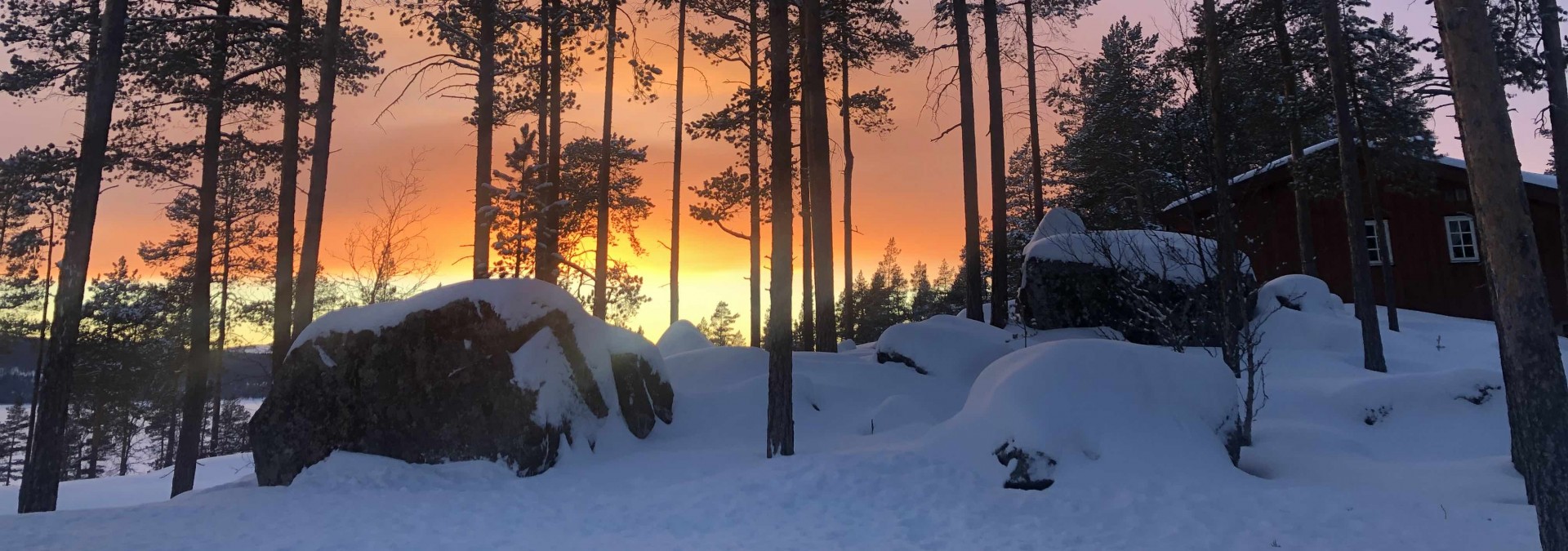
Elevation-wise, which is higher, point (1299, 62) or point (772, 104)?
point (1299, 62)

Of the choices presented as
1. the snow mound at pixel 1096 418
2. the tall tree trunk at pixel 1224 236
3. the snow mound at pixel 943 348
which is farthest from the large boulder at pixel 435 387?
the tall tree trunk at pixel 1224 236

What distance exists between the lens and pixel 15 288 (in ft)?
83.1

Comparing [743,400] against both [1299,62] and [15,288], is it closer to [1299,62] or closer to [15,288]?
[1299,62]

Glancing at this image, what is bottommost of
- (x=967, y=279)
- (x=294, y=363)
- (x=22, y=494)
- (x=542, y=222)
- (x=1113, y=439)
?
(x=22, y=494)

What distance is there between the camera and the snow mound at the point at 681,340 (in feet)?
52.3

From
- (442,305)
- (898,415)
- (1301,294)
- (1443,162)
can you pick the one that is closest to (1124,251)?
(1301,294)

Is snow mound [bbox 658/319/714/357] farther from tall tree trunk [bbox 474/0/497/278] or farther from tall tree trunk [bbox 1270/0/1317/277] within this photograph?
tall tree trunk [bbox 1270/0/1317/277]

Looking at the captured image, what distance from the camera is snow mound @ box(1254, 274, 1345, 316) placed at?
16938 mm

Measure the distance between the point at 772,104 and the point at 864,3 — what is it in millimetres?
7546

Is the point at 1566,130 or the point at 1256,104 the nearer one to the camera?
the point at 1566,130

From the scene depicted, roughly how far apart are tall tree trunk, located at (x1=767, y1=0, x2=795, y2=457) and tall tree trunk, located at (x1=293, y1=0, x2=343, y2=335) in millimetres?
7865

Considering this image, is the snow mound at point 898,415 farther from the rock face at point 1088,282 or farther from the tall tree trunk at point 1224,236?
the rock face at point 1088,282

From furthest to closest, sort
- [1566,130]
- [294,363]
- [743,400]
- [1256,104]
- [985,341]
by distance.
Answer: [1256,104]
[985,341]
[743,400]
[1566,130]
[294,363]

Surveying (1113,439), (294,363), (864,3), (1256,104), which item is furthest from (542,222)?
(1256,104)
